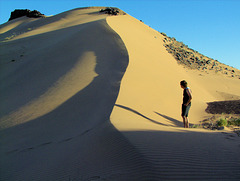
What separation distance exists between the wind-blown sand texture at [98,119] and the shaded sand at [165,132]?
1cm

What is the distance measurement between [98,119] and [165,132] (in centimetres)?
229

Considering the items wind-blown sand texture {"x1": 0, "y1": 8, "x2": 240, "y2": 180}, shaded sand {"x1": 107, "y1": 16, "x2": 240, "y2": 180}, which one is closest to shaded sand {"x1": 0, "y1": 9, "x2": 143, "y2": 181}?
wind-blown sand texture {"x1": 0, "y1": 8, "x2": 240, "y2": 180}

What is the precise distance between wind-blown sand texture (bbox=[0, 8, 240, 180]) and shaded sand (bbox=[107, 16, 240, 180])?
14mm

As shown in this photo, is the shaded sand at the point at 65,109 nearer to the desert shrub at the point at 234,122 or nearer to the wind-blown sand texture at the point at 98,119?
the wind-blown sand texture at the point at 98,119

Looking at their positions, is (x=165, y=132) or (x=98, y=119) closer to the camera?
(x=165, y=132)

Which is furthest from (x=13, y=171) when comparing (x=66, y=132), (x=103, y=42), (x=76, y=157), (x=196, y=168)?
(x=103, y=42)

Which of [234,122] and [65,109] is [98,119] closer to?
[65,109]

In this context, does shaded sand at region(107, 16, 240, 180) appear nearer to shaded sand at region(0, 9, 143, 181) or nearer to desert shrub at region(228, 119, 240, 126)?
shaded sand at region(0, 9, 143, 181)

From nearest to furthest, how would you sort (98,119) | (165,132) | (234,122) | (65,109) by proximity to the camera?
1. (165,132)
2. (98,119)
3. (234,122)
4. (65,109)

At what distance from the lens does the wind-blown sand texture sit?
3.30 m

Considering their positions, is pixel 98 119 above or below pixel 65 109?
below

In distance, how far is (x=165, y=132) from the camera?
189 inches

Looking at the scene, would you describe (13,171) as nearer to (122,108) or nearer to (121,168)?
(121,168)

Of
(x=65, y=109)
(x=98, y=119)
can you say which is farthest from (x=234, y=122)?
(x=65, y=109)
